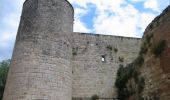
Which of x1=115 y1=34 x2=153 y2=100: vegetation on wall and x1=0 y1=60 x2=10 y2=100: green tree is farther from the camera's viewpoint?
x1=0 y1=60 x2=10 y2=100: green tree

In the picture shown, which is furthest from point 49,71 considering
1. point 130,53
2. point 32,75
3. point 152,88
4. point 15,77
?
point 130,53

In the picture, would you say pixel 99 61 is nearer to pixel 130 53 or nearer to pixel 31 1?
pixel 130 53

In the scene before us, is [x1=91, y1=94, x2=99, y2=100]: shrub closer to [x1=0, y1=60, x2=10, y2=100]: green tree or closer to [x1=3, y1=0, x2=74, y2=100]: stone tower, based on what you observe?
[x1=3, y1=0, x2=74, y2=100]: stone tower

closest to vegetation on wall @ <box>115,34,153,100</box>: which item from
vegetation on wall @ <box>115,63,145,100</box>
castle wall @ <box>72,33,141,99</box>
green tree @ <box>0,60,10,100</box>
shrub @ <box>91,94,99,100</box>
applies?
vegetation on wall @ <box>115,63,145,100</box>

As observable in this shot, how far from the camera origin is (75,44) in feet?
53.4

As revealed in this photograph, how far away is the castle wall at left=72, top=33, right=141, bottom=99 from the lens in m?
15.4

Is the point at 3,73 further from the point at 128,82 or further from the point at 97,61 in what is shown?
the point at 128,82

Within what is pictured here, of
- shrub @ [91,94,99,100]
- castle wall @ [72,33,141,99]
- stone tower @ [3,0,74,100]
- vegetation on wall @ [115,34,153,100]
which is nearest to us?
stone tower @ [3,0,74,100]

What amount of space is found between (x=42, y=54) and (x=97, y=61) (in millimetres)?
4415

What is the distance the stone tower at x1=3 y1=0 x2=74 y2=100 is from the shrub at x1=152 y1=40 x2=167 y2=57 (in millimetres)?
4553

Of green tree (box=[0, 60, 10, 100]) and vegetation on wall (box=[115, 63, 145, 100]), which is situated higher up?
green tree (box=[0, 60, 10, 100])

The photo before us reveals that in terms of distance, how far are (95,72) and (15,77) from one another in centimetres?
515

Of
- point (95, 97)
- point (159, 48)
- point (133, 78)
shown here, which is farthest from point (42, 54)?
point (159, 48)

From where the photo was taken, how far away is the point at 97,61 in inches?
637
